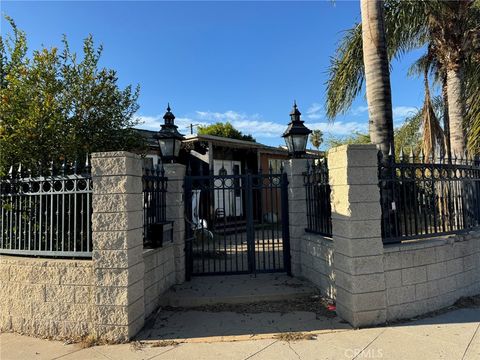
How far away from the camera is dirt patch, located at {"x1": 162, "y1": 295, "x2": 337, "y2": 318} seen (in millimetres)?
4863

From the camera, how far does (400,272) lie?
4426mm

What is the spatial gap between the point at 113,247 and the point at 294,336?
2.41 m

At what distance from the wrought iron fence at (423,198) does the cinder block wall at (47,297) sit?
3.94 m

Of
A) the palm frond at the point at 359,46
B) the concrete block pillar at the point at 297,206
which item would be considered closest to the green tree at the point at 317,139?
the palm frond at the point at 359,46

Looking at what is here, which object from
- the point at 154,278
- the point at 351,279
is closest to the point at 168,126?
the point at 154,278

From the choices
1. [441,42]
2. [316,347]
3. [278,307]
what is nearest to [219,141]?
[441,42]

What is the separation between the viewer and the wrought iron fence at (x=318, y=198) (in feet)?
17.3

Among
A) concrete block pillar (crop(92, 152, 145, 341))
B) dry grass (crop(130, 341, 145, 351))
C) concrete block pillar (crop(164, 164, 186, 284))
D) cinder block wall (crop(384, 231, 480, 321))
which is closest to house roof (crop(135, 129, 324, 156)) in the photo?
concrete block pillar (crop(164, 164, 186, 284))

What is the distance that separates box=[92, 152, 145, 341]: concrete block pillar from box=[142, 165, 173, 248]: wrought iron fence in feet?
2.85

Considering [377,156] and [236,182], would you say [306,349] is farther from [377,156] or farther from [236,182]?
[236,182]

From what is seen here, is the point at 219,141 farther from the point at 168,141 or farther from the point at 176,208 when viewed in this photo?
the point at 176,208

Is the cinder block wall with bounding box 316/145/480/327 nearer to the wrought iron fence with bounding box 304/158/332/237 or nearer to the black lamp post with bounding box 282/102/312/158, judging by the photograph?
the wrought iron fence with bounding box 304/158/332/237

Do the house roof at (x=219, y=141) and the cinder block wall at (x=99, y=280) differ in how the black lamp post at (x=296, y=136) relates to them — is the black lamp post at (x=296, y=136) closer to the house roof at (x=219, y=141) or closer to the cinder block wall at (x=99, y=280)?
the cinder block wall at (x=99, y=280)

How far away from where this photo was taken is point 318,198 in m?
5.56
